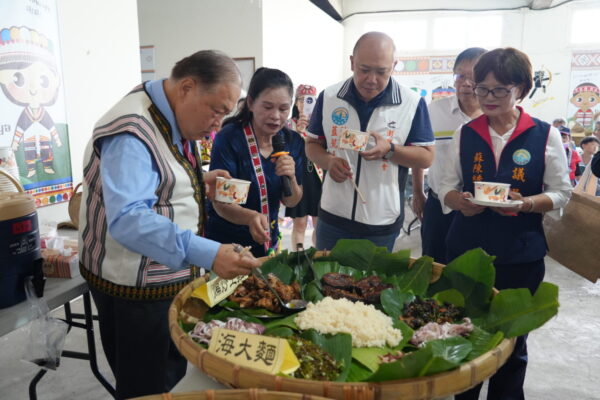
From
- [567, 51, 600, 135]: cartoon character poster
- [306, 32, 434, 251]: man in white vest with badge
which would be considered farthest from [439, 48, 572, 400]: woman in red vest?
[567, 51, 600, 135]: cartoon character poster

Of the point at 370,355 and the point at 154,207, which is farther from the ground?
the point at 154,207

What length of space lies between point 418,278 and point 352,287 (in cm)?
22

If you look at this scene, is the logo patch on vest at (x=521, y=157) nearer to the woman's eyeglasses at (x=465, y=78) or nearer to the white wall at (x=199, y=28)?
the woman's eyeglasses at (x=465, y=78)

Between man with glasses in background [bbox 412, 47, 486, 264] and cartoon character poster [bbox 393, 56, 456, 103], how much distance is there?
9966mm

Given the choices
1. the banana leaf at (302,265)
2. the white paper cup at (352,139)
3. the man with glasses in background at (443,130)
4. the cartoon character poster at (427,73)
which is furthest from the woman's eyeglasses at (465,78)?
the cartoon character poster at (427,73)

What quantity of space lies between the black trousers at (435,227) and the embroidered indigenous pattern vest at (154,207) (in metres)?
1.45

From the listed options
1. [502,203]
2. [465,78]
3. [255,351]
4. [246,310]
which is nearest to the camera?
[255,351]

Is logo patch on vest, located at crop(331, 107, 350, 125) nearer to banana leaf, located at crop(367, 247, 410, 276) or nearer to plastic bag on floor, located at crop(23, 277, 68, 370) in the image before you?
banana leaf, located at crop(367, 247, 410, 276)

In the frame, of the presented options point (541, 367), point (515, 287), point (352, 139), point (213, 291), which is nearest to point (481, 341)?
point (213, 291)

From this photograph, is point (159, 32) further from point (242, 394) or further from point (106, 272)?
point (242, 394)

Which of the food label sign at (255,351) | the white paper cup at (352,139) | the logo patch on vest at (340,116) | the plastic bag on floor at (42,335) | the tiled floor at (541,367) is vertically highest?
the logo patch on vest at (340,116)

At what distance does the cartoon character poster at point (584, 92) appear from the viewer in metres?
11.0

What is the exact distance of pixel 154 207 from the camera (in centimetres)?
128

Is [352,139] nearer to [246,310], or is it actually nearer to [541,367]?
[246,310]
